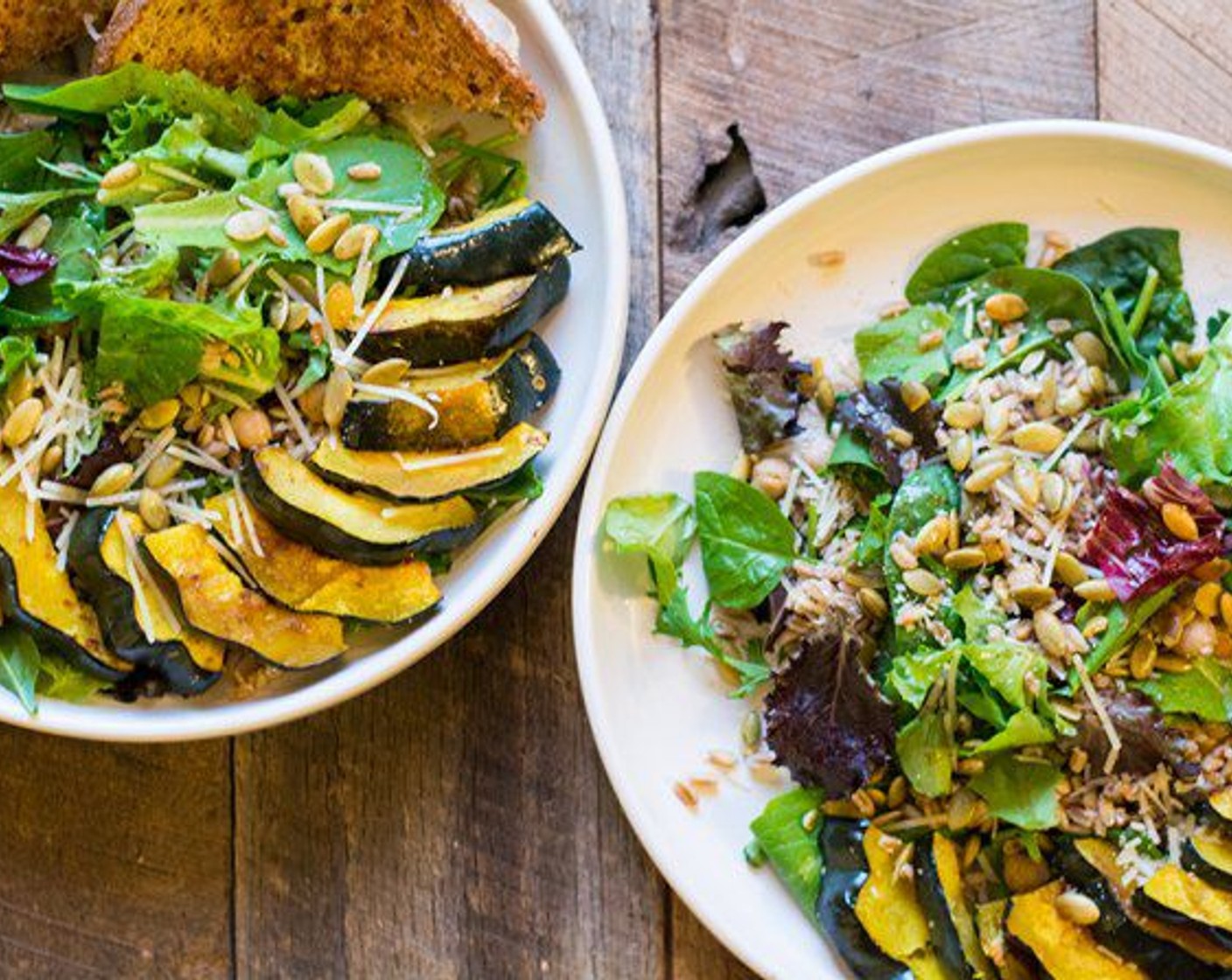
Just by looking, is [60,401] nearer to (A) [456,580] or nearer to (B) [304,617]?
(B) [304,617]

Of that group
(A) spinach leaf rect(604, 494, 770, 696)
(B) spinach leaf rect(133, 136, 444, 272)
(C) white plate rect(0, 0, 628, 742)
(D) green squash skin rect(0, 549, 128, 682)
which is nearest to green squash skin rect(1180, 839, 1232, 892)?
(A) spinach leaf rect(604, 494, 770, 696)

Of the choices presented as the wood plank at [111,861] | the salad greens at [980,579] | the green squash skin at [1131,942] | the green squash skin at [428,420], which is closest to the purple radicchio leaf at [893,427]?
the salad greens at [980,579]

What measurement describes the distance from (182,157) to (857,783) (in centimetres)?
125

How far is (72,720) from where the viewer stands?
232cm

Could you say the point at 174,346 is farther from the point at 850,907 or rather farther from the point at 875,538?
the point at 850,907

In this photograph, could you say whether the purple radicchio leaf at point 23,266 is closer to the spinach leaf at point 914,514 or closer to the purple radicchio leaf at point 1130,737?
the spinach leaf at point 914,514

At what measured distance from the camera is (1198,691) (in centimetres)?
231

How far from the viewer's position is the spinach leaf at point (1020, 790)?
230cm

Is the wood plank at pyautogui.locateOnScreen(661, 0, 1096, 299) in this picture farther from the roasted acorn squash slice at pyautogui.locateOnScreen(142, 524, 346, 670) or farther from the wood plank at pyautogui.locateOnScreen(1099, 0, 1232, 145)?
the roasted acorn squash slice at pyautogui.locateOnScreen(142, 524, 346, 670)

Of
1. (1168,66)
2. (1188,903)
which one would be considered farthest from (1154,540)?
(1168,66)

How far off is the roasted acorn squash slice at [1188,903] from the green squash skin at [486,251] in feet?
3.83

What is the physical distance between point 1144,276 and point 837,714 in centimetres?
78

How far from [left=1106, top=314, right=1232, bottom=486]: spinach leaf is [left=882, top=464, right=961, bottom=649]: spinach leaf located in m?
0.23

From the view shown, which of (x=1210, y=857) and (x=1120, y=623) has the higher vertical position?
(x=1120, y=623)
